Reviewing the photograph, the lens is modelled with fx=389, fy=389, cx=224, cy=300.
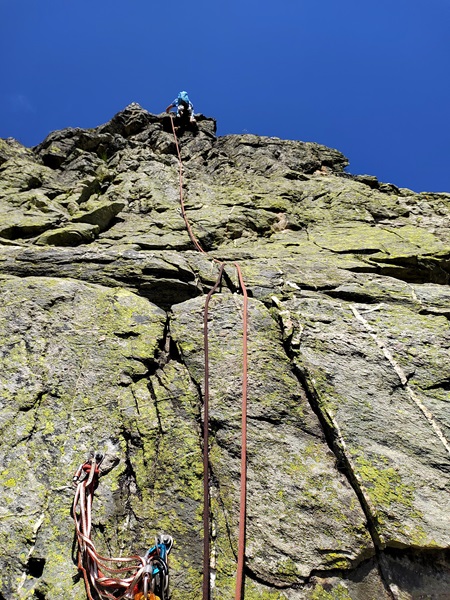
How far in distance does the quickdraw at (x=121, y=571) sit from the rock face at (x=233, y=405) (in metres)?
0.10

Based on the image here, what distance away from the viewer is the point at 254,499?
3826 millimetres

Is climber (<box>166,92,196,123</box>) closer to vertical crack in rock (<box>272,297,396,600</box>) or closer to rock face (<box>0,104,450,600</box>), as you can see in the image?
rock face (<box>0,104,450,600</box>)

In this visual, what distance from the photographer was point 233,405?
466 cm

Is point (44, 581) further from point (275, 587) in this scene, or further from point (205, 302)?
point (205, 302)

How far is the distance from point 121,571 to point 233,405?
6.47 ft

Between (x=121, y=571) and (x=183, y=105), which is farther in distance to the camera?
(x=183, y=105)

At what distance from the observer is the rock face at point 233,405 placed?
345 cm

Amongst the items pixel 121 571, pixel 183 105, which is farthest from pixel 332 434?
pixel 183 105

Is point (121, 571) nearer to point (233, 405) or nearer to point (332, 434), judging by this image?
point (233, 405)

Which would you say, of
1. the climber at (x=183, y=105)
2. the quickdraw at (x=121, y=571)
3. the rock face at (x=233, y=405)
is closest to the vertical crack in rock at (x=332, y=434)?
the rock face at (x=233, y=405)

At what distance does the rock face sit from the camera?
3449 mm

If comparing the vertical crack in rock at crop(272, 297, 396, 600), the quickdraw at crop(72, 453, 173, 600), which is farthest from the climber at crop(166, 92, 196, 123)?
the quickdraw at crop(72, 453, 173, 600)

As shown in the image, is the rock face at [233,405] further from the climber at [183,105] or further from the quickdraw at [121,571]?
the climber at [183,105]

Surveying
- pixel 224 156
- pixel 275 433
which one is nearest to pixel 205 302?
pixel 275 433
